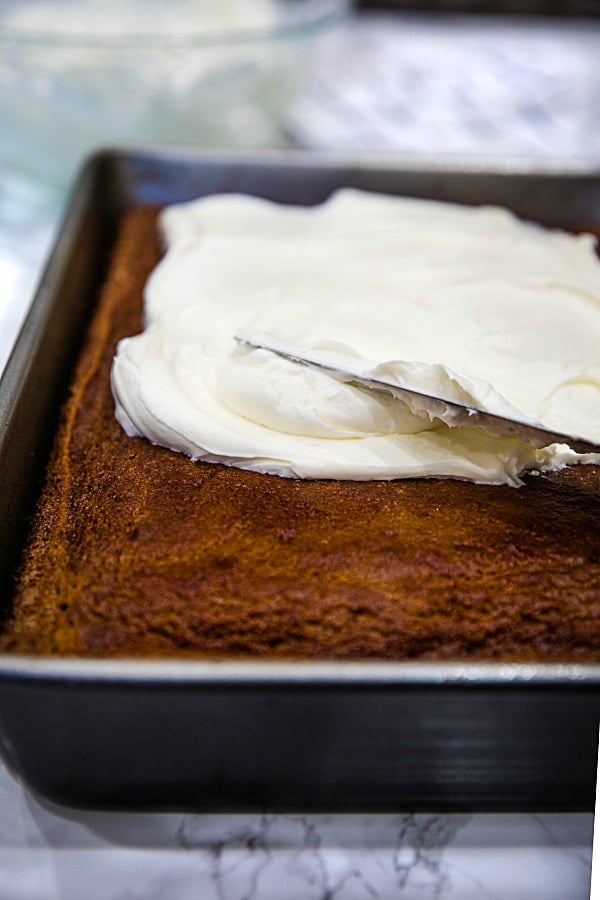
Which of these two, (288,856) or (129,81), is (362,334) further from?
(129,81)

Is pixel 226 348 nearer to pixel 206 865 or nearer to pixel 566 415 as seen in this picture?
pixel 566 415

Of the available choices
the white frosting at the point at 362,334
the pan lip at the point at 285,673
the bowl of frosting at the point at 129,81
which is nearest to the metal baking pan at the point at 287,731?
the pan lip at the point at 285,673

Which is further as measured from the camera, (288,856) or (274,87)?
(274,87)

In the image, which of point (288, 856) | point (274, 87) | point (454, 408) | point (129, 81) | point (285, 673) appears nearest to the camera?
point (285, 673)

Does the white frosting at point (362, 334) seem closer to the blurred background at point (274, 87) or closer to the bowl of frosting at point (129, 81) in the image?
the blurred background at point (274, 87)

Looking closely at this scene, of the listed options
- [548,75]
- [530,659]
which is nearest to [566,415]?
[530,659]

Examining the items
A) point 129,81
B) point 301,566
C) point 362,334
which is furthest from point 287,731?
point 129,81
